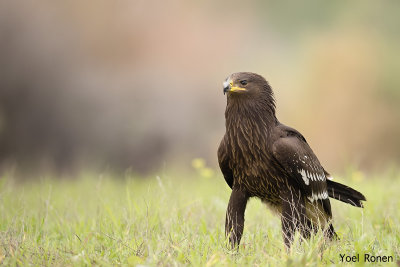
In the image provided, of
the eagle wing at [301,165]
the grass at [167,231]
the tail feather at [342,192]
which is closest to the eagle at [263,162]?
the eagle wing at [301,165]

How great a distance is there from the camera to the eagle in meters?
4.11

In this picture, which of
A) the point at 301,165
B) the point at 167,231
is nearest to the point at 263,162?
the point at 301,165

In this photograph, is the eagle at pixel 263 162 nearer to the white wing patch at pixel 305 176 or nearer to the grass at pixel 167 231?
the white wing patch at pixel 305 176

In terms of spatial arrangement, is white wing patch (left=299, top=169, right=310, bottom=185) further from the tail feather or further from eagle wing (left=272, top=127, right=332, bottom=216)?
the tail feather

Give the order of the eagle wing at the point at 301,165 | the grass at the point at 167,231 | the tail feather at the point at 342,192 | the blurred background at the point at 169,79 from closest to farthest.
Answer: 1. the grass at the point at 167,231
2. the eagle wing at the point at 301,165
3. the tail feather at the point at 342,192
4. the blurred background at the point at 169,79

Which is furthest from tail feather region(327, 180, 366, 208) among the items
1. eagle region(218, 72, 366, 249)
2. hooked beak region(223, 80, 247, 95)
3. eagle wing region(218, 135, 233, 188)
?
hooked beak region(223, 80, 247, 95)

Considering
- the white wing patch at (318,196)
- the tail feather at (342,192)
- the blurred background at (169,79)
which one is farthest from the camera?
the blurred background at (169,79)

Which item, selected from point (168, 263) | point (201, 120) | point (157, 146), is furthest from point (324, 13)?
point (168, 263)

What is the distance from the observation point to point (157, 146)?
9.88 metres

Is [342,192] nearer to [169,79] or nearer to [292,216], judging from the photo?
[292,216]

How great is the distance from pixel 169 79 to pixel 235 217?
253 inches

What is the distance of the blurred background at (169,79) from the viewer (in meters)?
9.84

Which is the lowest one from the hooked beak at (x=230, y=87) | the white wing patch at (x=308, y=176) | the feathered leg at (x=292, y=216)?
the feathered leg at (x=292, y=216)

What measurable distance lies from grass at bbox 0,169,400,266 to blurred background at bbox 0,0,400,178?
121 inches
